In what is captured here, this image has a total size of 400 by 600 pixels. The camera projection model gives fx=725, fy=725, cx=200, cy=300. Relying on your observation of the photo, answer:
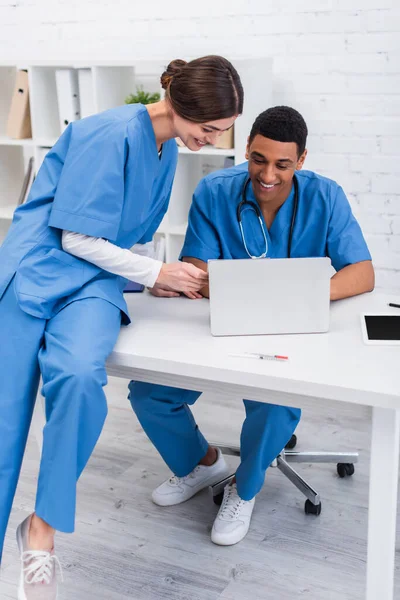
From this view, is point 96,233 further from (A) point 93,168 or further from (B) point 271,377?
(B) point 271,377

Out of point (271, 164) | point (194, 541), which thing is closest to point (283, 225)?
point (271, 164)

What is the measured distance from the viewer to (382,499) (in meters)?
1.33

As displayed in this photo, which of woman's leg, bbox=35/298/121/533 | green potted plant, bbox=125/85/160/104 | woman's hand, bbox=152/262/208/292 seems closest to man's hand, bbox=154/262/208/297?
woman's hand, bbox=152/262/208/292

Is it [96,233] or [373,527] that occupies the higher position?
[96,233]

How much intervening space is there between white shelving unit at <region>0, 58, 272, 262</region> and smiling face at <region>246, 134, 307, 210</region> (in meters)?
1.13

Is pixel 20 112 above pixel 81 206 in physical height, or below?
below

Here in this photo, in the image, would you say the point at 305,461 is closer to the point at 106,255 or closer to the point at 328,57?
the point at 106,255

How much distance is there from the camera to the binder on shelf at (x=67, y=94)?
323 cm

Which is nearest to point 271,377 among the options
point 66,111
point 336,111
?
point 336,111

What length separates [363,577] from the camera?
5.86 ft

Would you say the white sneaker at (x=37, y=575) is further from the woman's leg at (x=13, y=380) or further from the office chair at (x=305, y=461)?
the office chair at (x=305, y=461)

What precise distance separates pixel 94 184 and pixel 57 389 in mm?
442

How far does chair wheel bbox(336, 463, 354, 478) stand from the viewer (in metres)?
2.25

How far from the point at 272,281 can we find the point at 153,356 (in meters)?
0.28
